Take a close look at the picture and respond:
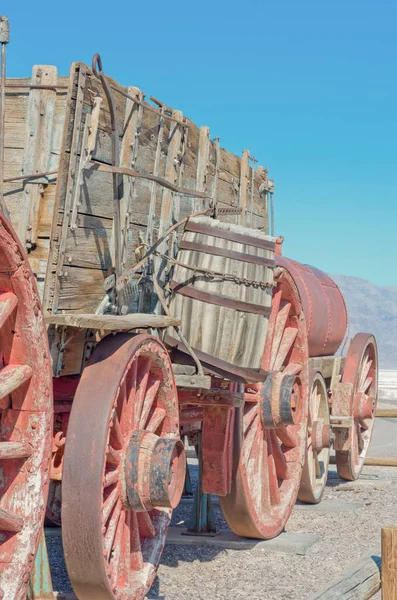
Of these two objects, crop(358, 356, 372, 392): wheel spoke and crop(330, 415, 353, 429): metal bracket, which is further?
crop(358, 356, 372, 392): wheel spoke

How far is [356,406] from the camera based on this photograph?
852 centimetres

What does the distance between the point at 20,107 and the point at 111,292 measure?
3.03ft

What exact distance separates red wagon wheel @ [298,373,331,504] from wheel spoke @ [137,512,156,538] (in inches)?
123

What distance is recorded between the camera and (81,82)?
3516 millimetres

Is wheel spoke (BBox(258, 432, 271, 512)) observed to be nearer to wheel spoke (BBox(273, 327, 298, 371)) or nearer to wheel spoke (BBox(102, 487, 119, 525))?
wheel spoke (BBox(273, 327, 298, 371))

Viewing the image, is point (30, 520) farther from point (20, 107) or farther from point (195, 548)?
point (195, 548)

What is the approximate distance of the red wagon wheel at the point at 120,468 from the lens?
334cm

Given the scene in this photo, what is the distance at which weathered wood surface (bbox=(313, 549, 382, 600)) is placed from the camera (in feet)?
10.5

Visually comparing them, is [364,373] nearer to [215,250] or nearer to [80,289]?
[215,250]

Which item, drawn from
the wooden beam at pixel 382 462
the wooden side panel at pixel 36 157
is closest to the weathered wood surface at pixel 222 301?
the wooden side panel at pixel 36 157

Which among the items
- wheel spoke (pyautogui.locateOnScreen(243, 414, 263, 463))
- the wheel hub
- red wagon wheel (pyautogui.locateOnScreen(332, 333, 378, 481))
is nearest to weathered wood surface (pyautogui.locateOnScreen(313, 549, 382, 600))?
wheel spoke (pyautogui.locateOnScreen(243, 414, 263, 463))

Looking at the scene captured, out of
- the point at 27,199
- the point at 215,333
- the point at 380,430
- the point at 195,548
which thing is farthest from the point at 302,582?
the point at 380,430

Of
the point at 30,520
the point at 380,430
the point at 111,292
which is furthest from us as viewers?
the point at 380,430

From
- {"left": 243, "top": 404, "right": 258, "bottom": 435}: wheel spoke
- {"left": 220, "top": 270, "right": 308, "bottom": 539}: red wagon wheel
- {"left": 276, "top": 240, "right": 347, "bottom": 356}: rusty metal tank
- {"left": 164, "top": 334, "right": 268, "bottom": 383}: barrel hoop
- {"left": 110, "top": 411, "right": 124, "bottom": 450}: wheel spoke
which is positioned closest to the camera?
{"left": 110, "top": 411, "right": 124, "bottom": 450}: wheel spoke
